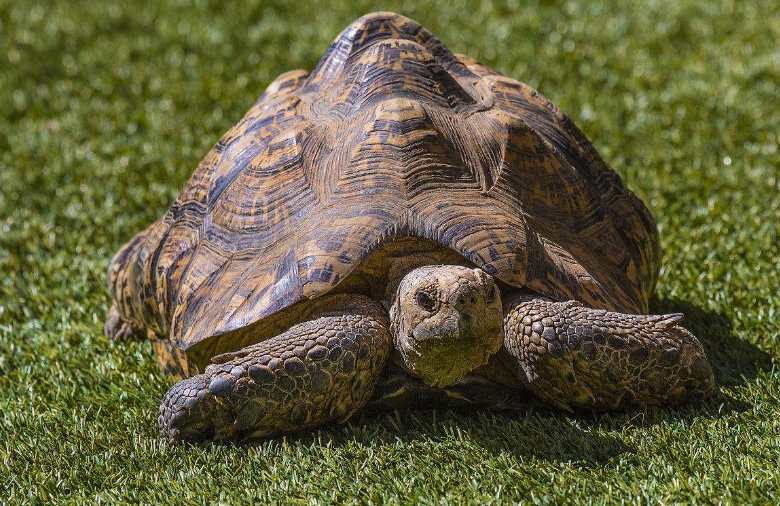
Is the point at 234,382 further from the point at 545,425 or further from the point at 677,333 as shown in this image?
the point at 677,333

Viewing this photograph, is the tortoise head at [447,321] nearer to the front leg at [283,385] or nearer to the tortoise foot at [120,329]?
the front leg at [283,385]

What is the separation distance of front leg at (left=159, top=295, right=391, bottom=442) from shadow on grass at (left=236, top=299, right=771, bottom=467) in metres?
0.11

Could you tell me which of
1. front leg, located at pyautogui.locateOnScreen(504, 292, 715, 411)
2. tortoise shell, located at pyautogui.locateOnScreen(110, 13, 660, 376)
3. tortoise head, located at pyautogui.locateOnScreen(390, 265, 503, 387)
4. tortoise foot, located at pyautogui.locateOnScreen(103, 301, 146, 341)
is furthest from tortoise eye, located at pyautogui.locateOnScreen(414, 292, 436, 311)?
tortoise foot, located at pyautogui.locateOnScreen(103, 301, 146, 341)

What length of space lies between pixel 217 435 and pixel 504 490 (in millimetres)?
1006

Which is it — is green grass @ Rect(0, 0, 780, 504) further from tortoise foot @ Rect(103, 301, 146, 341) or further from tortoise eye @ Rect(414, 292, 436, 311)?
tortoise eye @ Rect(414, 292, 436, 311)

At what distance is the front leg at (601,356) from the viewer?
11.1 ft

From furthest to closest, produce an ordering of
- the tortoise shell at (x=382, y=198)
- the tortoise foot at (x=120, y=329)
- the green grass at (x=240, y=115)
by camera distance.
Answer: the tortoise foot at (x=120, y=329), the tortoise shell at (x=382, y=198), the green grass at (x=240, y=115)

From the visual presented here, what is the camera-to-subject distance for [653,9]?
7984 mm

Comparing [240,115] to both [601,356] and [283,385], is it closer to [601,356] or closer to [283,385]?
[283,385]

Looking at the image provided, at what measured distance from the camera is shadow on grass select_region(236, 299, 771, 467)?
10.7 feet

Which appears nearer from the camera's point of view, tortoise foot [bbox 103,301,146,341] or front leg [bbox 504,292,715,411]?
front leg [bbox 504,292,715,411]

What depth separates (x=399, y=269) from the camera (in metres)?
3.57

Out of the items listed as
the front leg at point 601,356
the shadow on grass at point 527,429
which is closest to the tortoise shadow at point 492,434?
the shadow on grass at point 527,429

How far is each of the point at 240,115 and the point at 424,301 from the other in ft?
13.1
